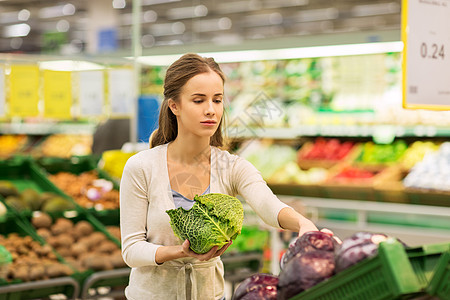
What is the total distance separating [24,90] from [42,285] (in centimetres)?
198

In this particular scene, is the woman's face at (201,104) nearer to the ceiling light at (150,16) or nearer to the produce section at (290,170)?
the produce section at (290,170)

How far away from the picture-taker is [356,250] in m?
1.27

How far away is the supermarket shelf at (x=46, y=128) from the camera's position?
1100 cm

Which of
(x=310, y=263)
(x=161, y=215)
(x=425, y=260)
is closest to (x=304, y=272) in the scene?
(x=310, y=263)

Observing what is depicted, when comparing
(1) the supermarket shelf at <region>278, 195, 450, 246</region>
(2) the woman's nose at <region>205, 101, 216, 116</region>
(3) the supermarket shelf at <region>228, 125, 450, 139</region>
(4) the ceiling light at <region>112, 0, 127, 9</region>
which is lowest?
(1) the supermarket shelf at <region>278, 195, 450, 246</region>

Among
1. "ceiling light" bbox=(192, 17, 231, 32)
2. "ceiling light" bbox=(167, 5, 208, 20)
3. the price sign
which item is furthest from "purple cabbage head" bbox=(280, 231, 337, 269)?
"ceiling light" bbox=(192, 17, 231, 32)

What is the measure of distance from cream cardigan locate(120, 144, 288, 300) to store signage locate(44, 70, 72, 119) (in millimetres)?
3229

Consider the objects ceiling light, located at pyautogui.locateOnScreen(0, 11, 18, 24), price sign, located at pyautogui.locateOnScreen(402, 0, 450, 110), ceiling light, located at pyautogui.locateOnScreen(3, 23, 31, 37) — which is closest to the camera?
price sign, located at pyautogui.locateOnScreen(402, 0, 450, 110)

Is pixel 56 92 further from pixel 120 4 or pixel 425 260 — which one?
pixel 120 4

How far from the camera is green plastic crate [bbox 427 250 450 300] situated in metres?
1.15

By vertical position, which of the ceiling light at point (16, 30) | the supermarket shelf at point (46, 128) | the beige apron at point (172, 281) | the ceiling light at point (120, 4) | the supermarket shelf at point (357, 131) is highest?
the ceiling light at point (120, 4)

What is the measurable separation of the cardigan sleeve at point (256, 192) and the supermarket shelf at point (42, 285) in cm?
186

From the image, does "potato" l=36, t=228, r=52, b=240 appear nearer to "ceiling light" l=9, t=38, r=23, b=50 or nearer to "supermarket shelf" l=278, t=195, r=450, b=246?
"supermarket shelf" l=278, t=195, r=450, b=246

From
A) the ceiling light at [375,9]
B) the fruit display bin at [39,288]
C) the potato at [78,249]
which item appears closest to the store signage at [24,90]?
the potato at [78,249]
